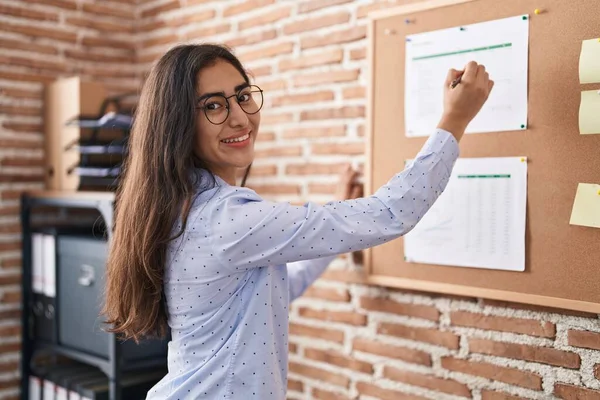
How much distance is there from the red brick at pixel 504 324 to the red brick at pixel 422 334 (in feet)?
0.16

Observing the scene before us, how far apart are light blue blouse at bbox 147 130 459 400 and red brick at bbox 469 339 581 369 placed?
554 millimetres

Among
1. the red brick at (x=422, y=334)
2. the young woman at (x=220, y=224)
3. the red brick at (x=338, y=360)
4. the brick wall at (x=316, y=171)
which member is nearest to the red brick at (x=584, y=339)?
the brick wall at (x=316, y=171)

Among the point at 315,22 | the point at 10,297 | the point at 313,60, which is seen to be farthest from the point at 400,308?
the point at 10,297

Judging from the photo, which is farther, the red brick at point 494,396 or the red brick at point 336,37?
the red brick at point 336,37

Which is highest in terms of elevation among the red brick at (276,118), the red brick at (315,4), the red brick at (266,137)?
the red brick at (315,4)

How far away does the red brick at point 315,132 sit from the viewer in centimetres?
216

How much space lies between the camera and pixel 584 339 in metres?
1.60

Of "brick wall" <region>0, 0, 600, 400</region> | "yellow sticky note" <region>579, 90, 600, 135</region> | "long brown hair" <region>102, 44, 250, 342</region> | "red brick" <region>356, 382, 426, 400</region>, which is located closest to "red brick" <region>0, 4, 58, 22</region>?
"brick wall" <region>0, 0, 600, 400</region>

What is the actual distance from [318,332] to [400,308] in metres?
0.37

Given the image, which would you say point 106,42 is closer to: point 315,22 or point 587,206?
point 315,22

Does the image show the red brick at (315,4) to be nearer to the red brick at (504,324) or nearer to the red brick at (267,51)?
the red brick at (267,51)

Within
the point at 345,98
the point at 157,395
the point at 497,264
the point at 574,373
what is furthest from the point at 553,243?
the point at 157,395

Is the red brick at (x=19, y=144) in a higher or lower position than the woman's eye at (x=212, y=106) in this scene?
lower

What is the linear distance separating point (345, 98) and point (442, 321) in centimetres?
76
